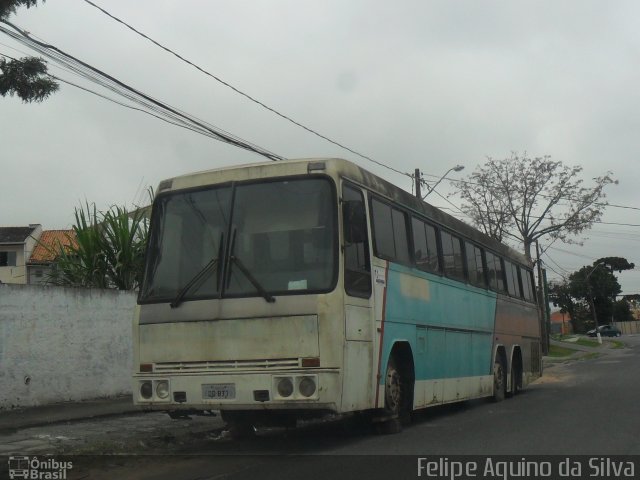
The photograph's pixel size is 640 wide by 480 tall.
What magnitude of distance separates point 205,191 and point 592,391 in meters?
10.6

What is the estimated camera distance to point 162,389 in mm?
7988

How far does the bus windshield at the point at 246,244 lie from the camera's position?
25.3 feet

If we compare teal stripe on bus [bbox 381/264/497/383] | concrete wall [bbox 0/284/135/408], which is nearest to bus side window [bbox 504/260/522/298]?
teal stripe on bus [bbox 381/264/497/383]

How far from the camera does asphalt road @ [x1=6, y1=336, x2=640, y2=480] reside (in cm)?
707

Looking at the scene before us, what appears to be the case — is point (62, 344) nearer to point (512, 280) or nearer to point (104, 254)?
point (104, 254)

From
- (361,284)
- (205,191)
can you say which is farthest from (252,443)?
(205,191)

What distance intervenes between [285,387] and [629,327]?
4122 inches

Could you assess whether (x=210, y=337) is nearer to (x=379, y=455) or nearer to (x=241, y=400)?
(x=241, y=400)

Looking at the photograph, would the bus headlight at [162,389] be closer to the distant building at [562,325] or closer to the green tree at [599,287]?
the green tree at [599,287]

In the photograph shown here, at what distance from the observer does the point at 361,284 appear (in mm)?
8125

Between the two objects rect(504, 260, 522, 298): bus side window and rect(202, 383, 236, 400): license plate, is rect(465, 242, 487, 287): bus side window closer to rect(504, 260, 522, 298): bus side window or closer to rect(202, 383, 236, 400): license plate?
rect(504, 260, 522, 298): bus side window

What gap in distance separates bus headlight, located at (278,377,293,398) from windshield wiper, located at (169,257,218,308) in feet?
4.85

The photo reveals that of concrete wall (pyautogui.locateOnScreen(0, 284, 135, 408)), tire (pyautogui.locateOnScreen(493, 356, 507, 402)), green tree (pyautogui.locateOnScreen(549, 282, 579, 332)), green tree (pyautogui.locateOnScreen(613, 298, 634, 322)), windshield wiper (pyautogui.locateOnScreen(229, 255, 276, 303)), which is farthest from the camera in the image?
green tree (pyautogui.locateOnScreen(613, 298, 634, 322))

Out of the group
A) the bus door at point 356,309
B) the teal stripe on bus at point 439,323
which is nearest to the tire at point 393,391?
the teal stripe on bus at point 439,323
